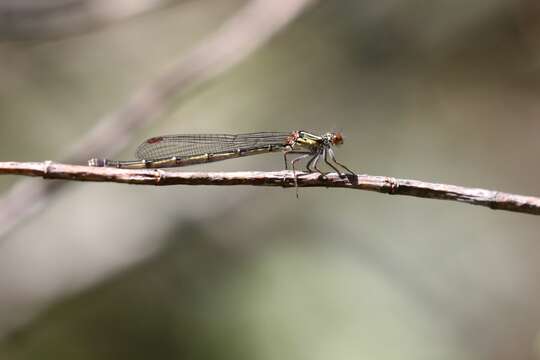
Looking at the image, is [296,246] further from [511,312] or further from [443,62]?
[443,62]

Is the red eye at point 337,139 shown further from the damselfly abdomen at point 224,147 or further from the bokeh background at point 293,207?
the bokeh background at point 293,207

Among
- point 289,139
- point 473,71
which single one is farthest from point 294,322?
point 473,71

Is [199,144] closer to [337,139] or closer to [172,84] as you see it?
[172,84]

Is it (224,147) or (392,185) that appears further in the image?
(224,147)

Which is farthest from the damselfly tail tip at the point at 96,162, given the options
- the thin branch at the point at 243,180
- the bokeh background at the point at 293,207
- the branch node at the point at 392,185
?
the branch node at the point at 392,185

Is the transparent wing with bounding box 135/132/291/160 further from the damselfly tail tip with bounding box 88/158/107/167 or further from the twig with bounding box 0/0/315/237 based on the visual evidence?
the damselfly tail tip with bounding box 88/158/107/167

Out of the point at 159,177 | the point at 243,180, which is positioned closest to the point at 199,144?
the point at 159,177
